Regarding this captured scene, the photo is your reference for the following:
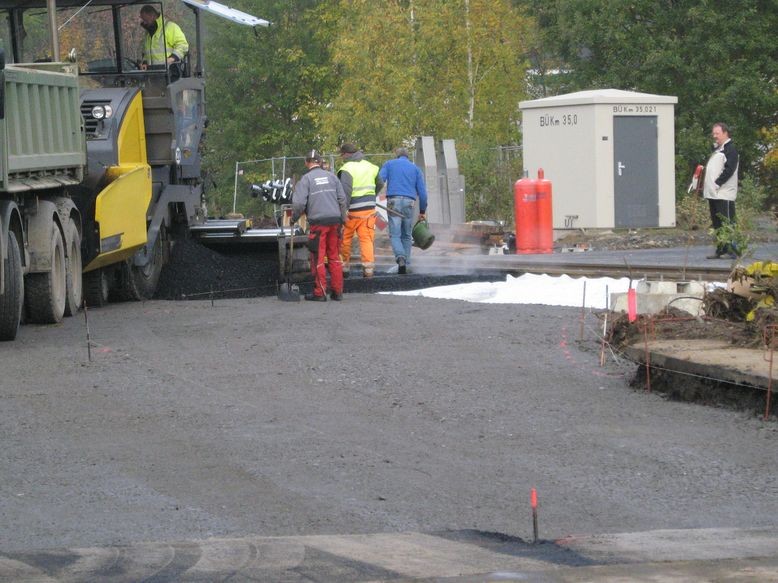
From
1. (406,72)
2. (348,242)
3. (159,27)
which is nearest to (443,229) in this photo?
(348,242)

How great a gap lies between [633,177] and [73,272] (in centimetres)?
1356

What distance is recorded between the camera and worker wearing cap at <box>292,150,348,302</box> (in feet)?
52.0

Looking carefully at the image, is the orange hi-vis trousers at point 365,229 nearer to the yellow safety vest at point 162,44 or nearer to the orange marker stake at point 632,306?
the yellow safety vest at point 162,44

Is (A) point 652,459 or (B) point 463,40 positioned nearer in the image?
(A) point 652,459

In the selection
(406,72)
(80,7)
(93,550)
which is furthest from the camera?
(406,72)

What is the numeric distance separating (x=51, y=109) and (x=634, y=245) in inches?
455

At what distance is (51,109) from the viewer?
14086 mm

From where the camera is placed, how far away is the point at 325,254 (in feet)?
52.6

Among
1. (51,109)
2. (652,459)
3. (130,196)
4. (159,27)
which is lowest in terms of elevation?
(652,459)

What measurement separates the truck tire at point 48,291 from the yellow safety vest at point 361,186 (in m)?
4.85

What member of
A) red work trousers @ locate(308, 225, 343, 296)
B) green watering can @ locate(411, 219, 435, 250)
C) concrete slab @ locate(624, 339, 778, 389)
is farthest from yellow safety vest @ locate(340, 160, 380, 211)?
concrete slab @ locate(624, 339, 778, 389)

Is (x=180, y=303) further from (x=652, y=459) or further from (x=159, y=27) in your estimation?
(x=652, y=459)

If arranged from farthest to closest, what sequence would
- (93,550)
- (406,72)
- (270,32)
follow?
(270,32) → (406,72) → (93,550)

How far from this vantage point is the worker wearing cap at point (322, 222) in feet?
52.0
